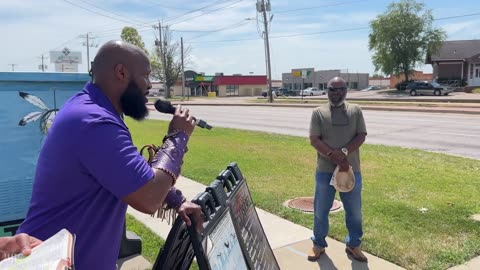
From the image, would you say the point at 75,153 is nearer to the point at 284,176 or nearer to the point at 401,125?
the point at 284,176

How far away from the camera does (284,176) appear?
835 centimetres

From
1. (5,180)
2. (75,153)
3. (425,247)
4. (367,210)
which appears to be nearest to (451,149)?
(367,210)

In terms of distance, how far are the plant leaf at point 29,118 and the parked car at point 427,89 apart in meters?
47.2

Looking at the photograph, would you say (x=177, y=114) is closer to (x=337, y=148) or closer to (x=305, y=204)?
(x=337, y=148)

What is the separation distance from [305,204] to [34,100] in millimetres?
3962

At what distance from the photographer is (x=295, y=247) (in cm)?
483

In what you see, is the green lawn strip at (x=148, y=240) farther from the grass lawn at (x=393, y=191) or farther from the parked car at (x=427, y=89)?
the parked car at (x=427, y=89)

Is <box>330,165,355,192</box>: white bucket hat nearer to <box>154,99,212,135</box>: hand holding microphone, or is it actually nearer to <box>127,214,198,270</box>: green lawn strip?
<box>127,214,198,270</box>: green lawn strip

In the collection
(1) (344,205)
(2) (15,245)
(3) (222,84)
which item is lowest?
(1) (344,205)

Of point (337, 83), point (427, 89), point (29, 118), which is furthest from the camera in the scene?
point (427, 89)

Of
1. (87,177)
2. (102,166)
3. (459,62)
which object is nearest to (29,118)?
(87,177)

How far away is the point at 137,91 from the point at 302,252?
10.4 ft

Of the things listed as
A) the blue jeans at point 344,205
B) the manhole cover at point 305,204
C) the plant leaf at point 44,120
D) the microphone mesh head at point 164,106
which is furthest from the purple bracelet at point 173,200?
the manhole cover at point 305,204

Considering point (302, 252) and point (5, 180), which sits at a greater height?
point (5, 180)
